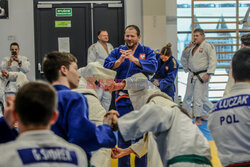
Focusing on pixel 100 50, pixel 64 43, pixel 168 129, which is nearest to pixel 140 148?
pixel 168 129

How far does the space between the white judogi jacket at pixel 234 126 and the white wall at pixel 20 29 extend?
692cm

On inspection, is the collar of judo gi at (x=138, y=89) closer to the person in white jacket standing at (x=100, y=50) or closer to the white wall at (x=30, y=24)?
the person in white jacket standing at (x=100, y=50)

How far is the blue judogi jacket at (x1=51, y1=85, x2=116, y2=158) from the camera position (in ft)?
6.22

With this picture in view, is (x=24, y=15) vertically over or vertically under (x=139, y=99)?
over

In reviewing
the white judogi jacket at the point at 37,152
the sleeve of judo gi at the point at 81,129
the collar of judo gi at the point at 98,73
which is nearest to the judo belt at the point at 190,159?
the sleeve of judo gi at the point at 81,129

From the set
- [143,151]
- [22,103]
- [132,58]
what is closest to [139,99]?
[143,151]

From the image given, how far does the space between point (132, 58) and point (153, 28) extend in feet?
16.4

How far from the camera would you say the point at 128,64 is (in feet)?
12.8

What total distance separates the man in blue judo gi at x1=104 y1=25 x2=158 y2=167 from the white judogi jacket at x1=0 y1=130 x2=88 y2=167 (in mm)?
2332

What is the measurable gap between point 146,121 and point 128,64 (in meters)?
1.96

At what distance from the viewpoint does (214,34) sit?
9172 millimetres

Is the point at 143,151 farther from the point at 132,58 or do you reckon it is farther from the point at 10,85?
the point at 10,85

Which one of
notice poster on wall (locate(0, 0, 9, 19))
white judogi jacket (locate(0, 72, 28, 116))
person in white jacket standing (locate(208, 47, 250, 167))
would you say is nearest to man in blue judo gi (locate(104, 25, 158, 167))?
person in white jacket standing (locate(208, 47, 250, 167))

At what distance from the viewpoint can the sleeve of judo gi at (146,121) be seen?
6.46 ft
